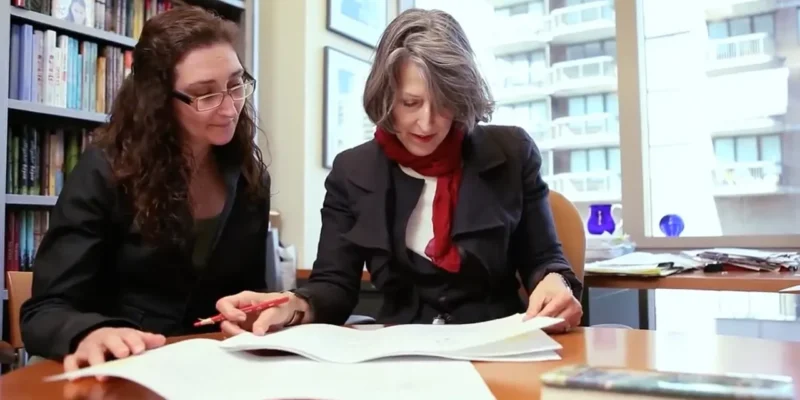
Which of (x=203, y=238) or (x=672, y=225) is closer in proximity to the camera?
(x=203, y=238)

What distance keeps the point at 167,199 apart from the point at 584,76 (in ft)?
6.93

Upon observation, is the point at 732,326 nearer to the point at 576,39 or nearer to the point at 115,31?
the point at 576,39

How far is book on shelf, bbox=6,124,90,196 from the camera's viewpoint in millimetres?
1909

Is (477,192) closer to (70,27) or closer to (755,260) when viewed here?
(755,260)

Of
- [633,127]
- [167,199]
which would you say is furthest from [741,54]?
[167,199]

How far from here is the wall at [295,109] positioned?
2.72 metres

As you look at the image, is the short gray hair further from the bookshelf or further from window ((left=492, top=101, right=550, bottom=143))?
window ((left=492, top=101, right=550, bottom=143))

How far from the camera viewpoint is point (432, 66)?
45.7 inches

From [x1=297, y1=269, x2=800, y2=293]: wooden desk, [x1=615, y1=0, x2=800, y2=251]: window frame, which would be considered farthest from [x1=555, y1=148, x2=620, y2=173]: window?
[x1=297, y1=269, x2=800, y2=293]: wooden desk

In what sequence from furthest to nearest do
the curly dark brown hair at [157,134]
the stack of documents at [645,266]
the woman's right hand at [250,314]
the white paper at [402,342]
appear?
the stack of documents at [645,266] < the curly dark brown hair at [157,134] < the woman's right hand at [250,314] < the white paper at [402,342]

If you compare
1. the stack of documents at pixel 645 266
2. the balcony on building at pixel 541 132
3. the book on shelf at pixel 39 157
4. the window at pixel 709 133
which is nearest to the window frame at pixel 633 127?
the window at pixel 709 133

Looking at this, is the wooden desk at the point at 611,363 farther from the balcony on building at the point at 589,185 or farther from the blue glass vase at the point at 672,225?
the balcony on building at the point at 589,185

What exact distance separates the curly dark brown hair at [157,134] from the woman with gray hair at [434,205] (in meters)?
0.26

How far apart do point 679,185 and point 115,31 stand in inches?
82.7
